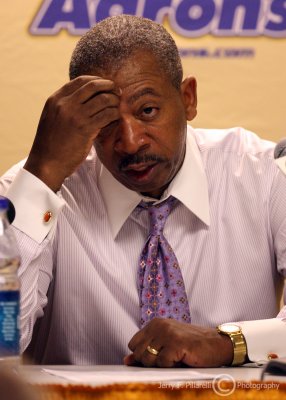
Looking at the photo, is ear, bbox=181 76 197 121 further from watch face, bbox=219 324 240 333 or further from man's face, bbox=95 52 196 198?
watch face, bbox=219 324 240 333

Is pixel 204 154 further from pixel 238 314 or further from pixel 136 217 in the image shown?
pixel 238 314

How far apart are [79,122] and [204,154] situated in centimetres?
44

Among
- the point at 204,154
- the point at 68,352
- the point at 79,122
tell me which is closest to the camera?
the point at 79,122

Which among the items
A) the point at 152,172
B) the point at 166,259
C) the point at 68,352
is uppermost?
the point at 152,172

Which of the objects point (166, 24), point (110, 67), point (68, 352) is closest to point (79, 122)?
point (110, 67)

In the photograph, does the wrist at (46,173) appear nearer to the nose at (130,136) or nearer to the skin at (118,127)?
the skin at (118,127)

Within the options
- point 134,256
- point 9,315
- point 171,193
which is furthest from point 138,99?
point 9,315

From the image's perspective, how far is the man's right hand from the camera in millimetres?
1601

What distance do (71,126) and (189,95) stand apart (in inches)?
15.8

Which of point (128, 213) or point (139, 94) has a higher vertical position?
point (139, 94)

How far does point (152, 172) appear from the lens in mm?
1671

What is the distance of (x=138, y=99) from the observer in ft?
5.43

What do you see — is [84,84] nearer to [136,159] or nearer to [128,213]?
[136,159]

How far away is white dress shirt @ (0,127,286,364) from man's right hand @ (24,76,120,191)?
12 cm
